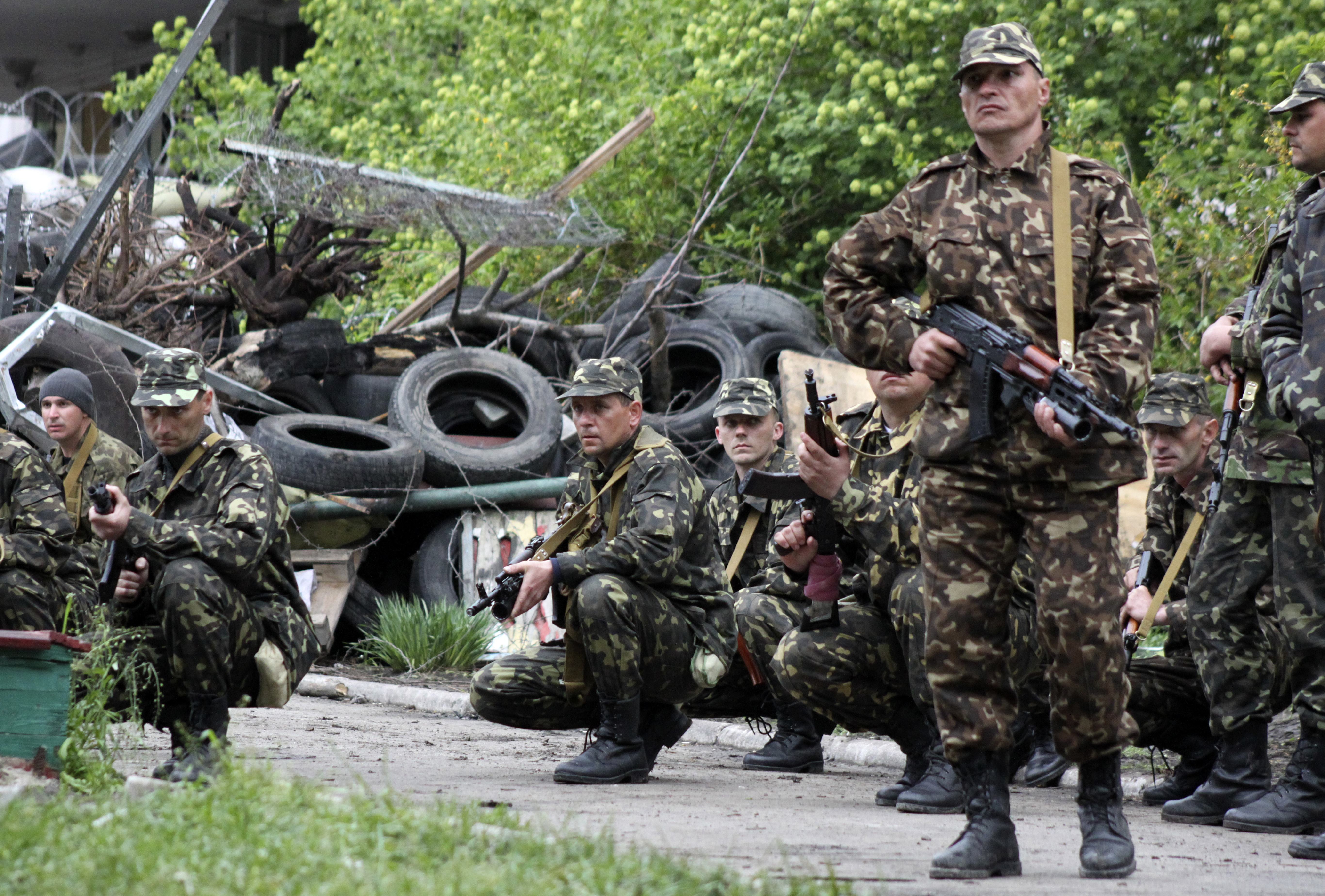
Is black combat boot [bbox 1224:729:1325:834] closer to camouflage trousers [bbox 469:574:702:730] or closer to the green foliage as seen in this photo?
camouflage trousers [bbox 469:574:702:730]

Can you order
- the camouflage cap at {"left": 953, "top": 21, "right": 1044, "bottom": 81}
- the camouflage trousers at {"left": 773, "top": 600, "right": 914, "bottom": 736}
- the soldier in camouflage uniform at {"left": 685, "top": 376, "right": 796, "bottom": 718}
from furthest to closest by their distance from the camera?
the soldier in camouflage uniform at {"left": 685, "top": 376, "right": 796, "bottom": 718}
the camouflage trousers at {"left": 773, "top": 600, "right": 914, "bottom": 736}
the camouflage cap at {"left": 953, "top": 21, "right": 1044, "bottom": 81}

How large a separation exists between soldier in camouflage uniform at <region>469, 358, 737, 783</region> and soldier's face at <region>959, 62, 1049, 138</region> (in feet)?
7.16

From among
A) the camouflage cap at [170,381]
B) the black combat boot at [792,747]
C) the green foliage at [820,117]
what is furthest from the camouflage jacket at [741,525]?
the green foliage at [820,117]

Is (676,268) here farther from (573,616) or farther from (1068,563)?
(1068,563)

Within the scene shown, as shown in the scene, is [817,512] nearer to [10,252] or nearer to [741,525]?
[741,525]

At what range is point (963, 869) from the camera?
3.72 metres

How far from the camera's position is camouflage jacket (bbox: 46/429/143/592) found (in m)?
6.33

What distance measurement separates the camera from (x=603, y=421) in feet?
19.5

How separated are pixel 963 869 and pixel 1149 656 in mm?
2487

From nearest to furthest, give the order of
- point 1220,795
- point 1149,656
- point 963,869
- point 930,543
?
point 963,869
point 930,543
point 1220,795
point 1149,656

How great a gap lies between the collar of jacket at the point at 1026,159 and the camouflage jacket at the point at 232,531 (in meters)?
2.92

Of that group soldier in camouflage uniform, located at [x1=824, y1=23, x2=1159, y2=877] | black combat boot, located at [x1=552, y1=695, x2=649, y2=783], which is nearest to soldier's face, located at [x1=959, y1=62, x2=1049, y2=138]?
soldier in camouflage uniform, located at [x1=824, y1=23, x2=1159, y2=877]

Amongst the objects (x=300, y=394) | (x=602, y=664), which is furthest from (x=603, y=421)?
(x=300, y=394)

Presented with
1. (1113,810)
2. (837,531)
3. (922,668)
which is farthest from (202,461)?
(1113,810)
